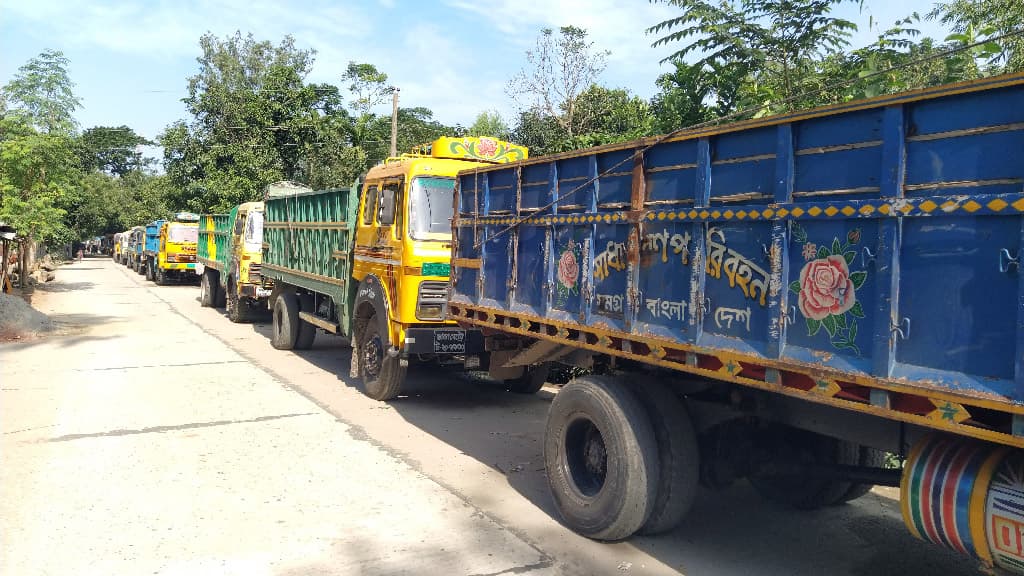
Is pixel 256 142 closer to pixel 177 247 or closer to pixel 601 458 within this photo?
pixel 177 247

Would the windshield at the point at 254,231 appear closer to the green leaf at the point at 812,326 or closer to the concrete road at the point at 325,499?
the concrete road at the point at 325,499

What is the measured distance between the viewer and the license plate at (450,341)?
761 centimetres

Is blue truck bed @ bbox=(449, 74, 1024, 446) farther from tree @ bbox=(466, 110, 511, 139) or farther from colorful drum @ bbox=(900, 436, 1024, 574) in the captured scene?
tree @ bbox=(466, 110, 511, 139)

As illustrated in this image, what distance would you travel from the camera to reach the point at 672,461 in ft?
14.2

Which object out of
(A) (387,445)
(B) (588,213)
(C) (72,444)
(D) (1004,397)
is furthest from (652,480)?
(C) (72,444)

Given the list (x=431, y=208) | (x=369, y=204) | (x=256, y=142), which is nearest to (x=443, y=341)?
(x=431, y=208)

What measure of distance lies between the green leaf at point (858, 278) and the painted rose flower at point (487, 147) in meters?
6.25

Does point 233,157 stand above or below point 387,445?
above

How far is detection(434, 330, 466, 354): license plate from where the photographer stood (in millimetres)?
7613

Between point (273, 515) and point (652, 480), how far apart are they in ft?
8.49

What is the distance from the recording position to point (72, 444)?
6480mm

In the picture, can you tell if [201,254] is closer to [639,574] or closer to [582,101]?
[582,101]

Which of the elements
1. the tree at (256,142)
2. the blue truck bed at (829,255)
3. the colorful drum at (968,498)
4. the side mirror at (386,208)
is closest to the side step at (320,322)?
the side mirror at (386,208)

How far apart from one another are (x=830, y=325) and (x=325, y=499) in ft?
12.3
